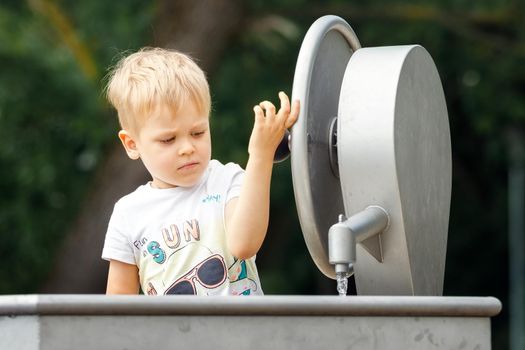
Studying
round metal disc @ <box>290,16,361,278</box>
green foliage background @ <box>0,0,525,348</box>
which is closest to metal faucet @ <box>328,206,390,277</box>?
round metal disc @ <box>290,16,361,278</box>

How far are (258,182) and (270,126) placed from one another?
117 mm

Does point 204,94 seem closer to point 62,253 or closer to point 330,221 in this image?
point 330,221

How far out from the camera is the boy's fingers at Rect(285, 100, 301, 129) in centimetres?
210

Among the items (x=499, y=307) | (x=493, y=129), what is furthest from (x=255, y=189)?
(x=493, y=129)

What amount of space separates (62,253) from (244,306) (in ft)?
24.6

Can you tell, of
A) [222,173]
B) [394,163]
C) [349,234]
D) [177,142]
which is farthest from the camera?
[222,173]

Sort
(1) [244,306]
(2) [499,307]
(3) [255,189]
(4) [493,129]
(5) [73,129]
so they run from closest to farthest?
(1) [244,306] → (2) [499,307] → (3) [255,189] → (5) [73,129] → (4) [493,129]

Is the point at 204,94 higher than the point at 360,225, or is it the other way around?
the point at 204,94

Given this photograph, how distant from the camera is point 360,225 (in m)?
1.96

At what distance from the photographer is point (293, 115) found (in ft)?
6.88

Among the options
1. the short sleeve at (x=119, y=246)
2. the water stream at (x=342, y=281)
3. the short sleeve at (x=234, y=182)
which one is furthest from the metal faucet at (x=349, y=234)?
the short sleeve at (x=119, y=246)

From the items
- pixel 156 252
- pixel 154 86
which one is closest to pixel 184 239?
pixel 156 252

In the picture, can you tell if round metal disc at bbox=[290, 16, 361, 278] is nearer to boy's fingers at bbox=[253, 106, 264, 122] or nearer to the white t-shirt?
boy's fingers at bbox=[253, 106, 264, 122]

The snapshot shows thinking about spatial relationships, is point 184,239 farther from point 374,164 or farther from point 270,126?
point 374,164
